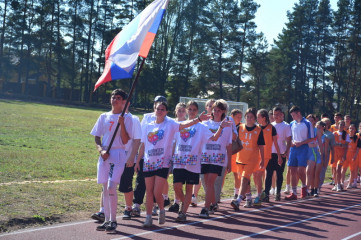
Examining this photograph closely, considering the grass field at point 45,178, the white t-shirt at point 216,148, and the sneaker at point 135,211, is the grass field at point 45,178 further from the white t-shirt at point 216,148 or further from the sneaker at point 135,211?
the white t-shirt at point 216,148

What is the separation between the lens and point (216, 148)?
8570 mm

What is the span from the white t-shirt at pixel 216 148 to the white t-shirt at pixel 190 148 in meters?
0.41

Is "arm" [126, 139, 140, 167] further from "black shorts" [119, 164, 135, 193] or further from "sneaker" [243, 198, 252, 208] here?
→ "sneaker" [243, 198, 252, 208]

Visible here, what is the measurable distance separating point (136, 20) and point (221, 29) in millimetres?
49482

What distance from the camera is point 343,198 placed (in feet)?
40.8

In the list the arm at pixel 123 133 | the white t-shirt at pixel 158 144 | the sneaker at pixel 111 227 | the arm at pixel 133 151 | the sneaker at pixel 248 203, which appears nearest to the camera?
the arm at pixel 123 133

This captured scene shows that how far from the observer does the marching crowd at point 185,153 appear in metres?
6.96

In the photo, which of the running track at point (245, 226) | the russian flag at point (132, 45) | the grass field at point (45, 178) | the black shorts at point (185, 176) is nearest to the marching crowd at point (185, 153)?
the black shorts at point (185, 176)

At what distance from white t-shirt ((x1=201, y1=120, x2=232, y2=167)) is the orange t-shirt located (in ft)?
3.88

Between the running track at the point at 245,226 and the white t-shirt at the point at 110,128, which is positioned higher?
the white t-shirt at the point at 110,128

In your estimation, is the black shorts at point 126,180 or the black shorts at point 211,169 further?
the black shorts at point 211,169

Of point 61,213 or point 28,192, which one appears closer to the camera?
point 61,213

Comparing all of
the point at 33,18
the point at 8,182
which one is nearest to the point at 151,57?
the point at 33,18

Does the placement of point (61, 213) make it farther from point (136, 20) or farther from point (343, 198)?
point (343, 198)
